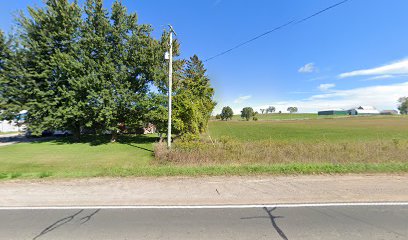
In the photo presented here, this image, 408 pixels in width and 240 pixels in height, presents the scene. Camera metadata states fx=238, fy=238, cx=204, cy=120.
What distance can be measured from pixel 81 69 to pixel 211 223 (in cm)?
2118

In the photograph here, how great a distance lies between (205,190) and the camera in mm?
6477

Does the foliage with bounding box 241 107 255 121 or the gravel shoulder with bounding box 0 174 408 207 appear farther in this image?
the foliage with bounding box 241 107 255 121

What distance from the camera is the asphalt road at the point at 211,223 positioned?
3955 millimetres

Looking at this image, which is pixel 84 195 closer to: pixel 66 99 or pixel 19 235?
pixel 19 235

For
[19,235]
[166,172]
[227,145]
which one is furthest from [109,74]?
[19,235]

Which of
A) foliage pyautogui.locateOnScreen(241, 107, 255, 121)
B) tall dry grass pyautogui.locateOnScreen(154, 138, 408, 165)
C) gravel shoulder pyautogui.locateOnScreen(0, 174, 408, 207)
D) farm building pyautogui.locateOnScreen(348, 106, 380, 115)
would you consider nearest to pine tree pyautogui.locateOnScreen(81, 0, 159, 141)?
tall dry grass pyautogui.locateOnScreen(154, 138, 408, 165)

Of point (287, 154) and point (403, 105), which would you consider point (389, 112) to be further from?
point (287, 154)

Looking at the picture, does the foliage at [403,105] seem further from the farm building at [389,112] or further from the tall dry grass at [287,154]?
the tall dry grass at [287,154]

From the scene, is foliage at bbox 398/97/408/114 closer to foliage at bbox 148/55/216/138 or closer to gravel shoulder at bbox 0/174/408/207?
foliage at bbox 148/55/216/138

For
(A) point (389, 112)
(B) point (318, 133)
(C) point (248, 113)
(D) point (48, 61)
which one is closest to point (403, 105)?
(A) point (389, 112)

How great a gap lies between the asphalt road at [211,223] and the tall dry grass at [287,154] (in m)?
5.26

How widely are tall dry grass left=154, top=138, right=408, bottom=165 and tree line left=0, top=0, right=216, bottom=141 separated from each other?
9.80 m

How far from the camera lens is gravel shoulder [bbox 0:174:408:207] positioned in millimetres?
5645

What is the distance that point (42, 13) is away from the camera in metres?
22.1
